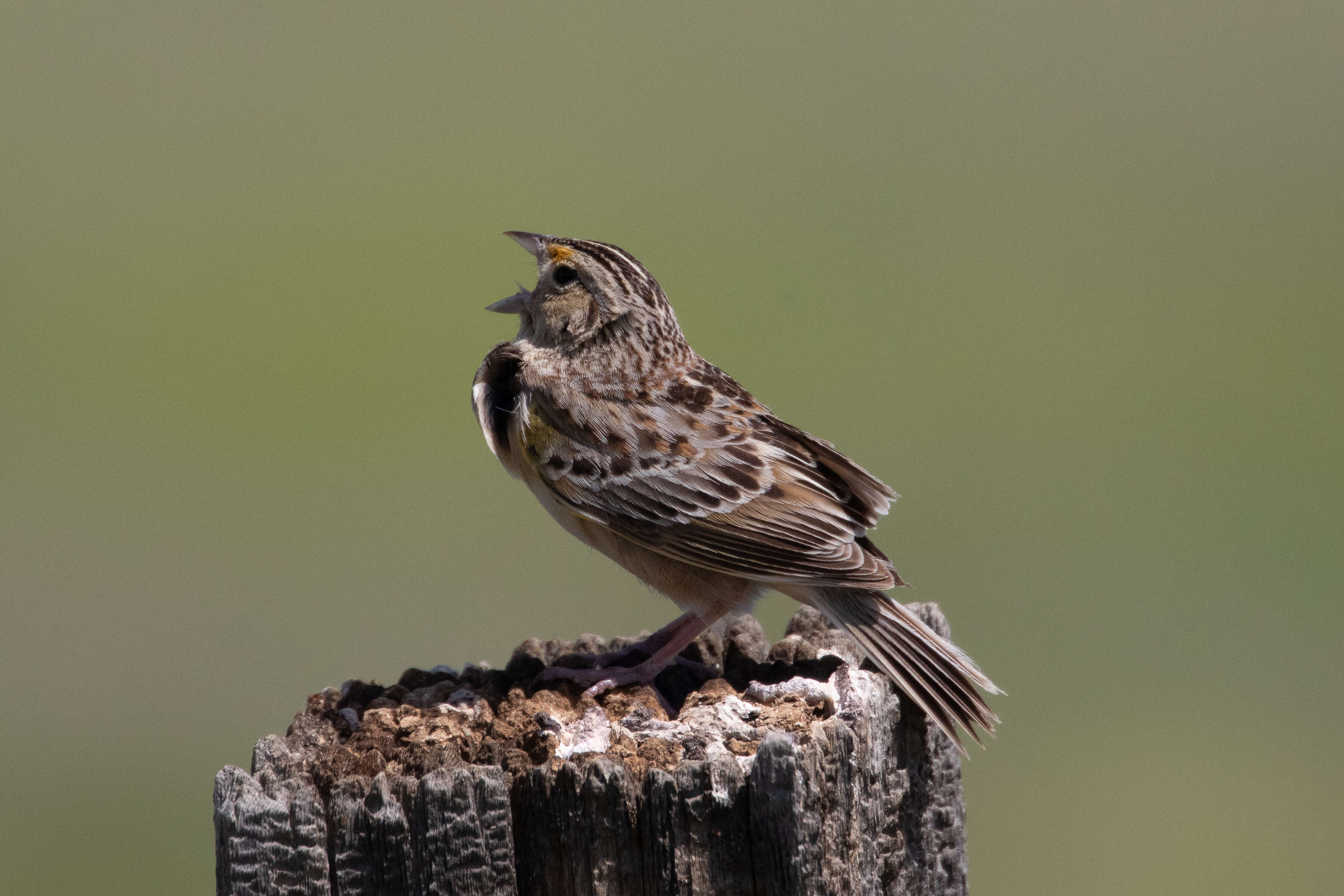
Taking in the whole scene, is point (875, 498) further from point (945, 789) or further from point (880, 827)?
point (880, 827)

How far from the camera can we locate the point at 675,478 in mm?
5336

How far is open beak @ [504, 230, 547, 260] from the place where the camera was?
6094 mm

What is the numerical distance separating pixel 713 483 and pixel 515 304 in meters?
1.69

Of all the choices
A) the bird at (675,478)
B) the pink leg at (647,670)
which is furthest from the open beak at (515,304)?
the pink leg at (647,670)

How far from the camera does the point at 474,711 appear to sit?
4.29 meters

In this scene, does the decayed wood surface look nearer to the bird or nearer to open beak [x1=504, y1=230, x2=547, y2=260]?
the bird

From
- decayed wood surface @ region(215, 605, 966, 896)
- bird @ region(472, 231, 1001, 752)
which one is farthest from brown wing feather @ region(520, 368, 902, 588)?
decayed wood surface @ region(215, 605, 966, 896)

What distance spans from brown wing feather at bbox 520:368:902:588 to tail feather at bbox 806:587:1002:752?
4.6 inches

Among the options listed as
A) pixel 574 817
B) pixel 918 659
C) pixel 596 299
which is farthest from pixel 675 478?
pixel 574 817

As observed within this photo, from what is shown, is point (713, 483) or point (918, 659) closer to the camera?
point (918, 659)

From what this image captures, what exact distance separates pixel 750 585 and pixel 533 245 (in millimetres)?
2130

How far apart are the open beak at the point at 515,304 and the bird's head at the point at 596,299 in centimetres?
20

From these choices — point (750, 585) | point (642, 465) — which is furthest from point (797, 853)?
point (642, 465)

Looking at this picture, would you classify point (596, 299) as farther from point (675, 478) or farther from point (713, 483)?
point (713, 483)
